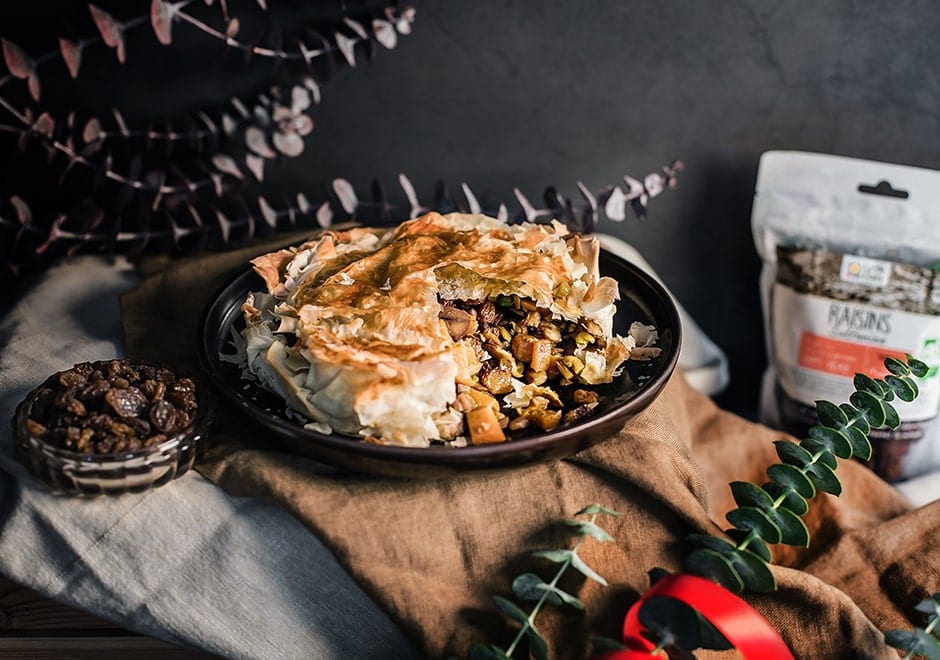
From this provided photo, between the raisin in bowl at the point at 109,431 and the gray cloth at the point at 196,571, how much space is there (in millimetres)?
42

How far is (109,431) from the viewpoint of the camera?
125 cm

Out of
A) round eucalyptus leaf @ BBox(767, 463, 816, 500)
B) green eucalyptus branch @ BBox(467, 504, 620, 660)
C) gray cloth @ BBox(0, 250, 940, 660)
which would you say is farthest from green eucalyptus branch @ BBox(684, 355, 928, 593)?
gray cloth @ BBox(0, 250, 940, 660)

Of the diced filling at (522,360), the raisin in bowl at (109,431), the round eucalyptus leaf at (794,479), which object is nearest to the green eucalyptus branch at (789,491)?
the round eucalyptus leaf at (794,479)

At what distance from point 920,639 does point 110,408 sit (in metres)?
1.10

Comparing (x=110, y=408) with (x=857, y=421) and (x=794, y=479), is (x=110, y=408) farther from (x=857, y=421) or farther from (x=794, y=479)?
(x=857, y=421)

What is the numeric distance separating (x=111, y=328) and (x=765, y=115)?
1.42 meters

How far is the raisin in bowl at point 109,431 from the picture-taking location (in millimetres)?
1235

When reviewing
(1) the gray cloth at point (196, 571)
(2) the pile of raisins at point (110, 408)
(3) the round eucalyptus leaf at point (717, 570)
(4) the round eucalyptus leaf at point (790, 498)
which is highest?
(2) the pile of raisins at point (110, 408)

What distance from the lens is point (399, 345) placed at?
133 centimetres

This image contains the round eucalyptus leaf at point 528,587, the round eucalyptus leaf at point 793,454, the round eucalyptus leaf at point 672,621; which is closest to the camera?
the round eucalyptus leaf at point 672,621

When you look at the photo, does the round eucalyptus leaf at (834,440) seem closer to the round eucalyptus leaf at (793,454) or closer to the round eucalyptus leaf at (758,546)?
the round eucalyptus leaf at (793,454)

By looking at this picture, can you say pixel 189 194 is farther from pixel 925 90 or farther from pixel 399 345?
pixel 925 90

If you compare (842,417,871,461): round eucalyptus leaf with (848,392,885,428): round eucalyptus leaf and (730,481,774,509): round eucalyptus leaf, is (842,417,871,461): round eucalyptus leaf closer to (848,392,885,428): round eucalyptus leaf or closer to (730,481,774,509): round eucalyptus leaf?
(848,392,885,428): round eucalyptus leaf

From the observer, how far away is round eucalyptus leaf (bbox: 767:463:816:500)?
128cm
